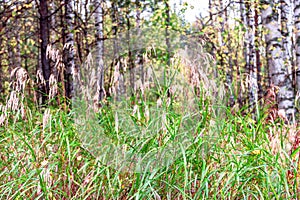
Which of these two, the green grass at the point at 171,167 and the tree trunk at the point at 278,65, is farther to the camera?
the tree trunk at the point at 278,65

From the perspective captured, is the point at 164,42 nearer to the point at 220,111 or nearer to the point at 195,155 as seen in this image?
the point at 220,111

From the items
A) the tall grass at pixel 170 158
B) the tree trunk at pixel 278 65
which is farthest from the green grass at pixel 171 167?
the tree trunk at pixel 278 65

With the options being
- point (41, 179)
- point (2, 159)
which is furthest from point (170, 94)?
point (2, 159)

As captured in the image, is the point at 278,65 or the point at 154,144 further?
the point at 278,65

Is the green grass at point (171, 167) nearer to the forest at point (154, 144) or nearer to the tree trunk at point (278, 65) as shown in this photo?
the forest at point (154, 144)

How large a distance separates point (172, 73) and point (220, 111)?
0.47 meters

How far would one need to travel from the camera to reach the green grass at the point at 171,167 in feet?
8.43

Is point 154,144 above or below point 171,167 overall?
above

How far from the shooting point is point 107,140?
3.02 meters

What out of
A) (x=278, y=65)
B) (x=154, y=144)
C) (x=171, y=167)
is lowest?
(x=171, y=167)

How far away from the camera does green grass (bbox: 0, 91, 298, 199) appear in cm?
257

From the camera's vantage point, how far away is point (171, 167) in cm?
278

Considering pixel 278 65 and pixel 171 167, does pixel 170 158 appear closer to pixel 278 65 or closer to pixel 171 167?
pixel 171 167

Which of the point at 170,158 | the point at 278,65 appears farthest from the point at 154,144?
the point at 278,65
